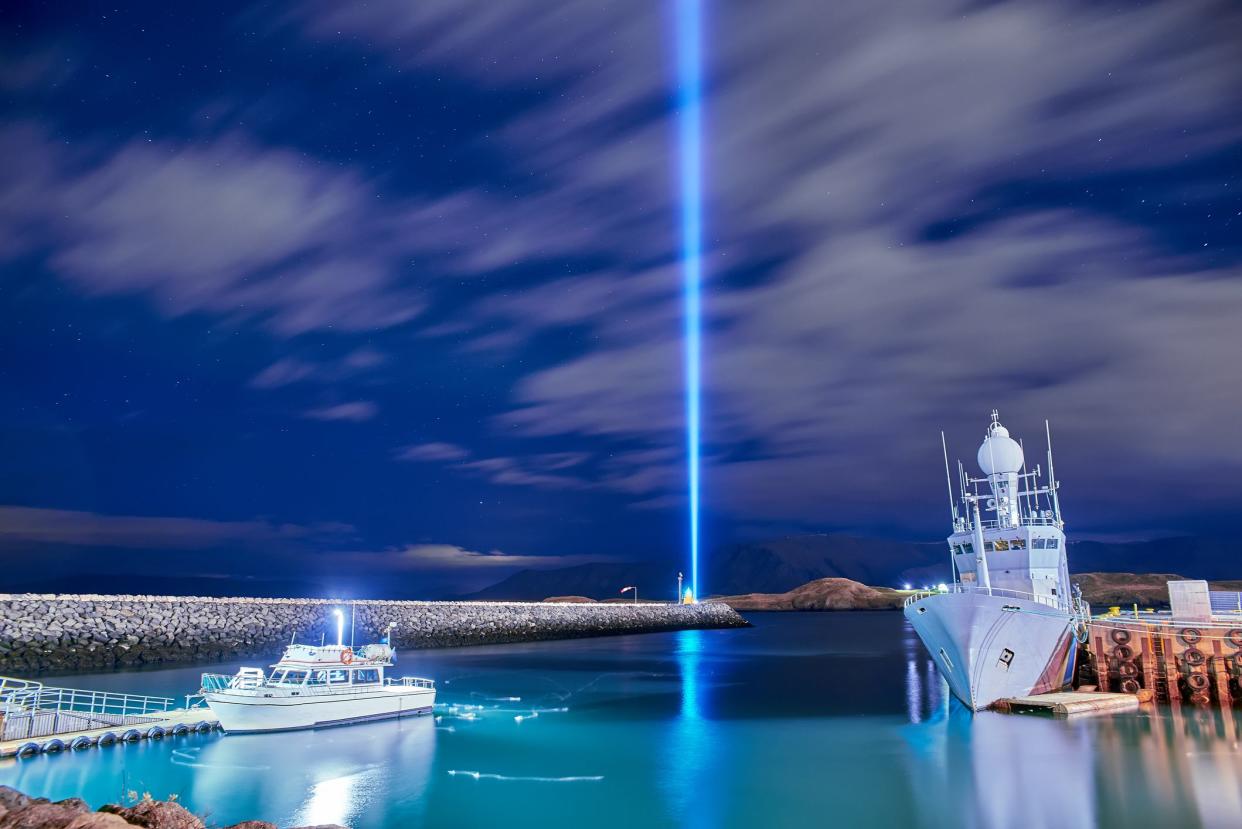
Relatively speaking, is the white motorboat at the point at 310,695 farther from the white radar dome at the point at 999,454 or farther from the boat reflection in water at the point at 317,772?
the white radar dome at the point at 999,454

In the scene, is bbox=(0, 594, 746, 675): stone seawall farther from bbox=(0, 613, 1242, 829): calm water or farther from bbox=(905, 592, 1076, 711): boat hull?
bbox=(905, 592, 1076, 711): boat hull

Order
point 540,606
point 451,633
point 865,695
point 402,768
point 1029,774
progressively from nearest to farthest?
1. point 1029,774
2. point 402,768
3. point 865,695
4. point 451,633
5. point 540,606

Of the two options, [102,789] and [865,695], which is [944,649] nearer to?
[865,695]

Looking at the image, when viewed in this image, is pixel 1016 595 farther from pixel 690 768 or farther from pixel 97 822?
pixel 97 822

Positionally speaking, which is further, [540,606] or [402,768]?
[540,606]

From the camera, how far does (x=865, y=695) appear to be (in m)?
55.4

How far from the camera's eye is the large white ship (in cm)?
3966

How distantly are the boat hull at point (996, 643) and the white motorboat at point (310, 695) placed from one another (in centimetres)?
2861

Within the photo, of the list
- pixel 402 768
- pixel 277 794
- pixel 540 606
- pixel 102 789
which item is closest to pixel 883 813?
pixel 402 768

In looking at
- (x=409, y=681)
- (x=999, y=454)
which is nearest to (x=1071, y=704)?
(x=999, y=454)

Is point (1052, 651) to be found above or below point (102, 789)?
above

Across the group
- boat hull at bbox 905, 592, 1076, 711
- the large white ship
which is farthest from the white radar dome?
boat hull at bbox 905, 592, 1076, 711

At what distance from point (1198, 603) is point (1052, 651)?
9.27 meters

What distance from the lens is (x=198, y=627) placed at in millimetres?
70438
